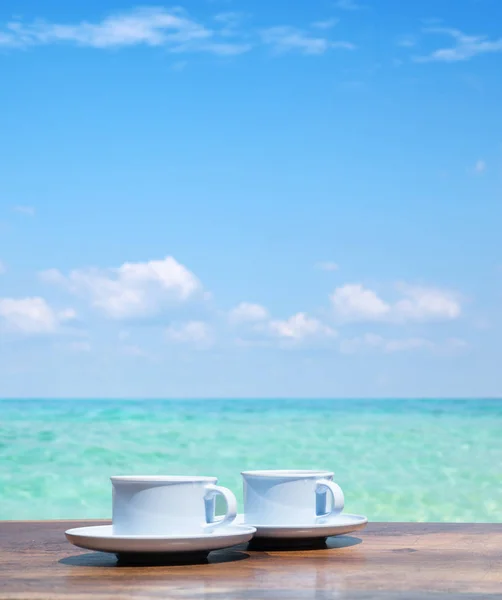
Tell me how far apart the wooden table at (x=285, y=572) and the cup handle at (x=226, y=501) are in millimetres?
45

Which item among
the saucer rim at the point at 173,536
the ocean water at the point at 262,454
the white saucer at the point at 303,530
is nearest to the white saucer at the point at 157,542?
the saucer rim at the point at 173,536

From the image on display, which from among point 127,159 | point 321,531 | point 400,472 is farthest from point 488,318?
point 321,531

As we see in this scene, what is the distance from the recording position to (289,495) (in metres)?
1.17

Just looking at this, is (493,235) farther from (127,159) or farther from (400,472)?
(400,472)

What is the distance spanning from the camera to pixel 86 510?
644cm

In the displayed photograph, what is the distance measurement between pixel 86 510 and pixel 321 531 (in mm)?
5498

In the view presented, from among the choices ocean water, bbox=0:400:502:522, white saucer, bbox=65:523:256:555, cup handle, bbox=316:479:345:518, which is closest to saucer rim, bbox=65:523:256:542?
white saucer, bbox=65:523:256:555

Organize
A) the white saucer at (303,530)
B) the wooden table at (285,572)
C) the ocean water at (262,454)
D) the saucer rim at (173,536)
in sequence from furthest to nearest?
1. the ocean water at (262,454)
2. the white saucer at (303,530)
3. the saucer rim at (173,536)
4. the wooden table at (285,572)

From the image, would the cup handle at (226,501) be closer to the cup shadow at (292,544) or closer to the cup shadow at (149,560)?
the cup shadow at (149,560)

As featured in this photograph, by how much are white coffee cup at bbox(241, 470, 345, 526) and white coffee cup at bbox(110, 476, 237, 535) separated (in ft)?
0.45

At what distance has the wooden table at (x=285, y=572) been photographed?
0.89m

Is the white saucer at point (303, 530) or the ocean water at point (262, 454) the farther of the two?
the ocean water at point (262, 454)

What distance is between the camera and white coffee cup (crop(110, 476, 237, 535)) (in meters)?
1.03

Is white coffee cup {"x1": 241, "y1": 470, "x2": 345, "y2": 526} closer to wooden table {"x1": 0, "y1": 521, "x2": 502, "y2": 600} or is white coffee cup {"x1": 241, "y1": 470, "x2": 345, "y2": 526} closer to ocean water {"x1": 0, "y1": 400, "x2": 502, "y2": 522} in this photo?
wooden table {"x1": 0, "y1": 521, "x2": 502, "y2": 600}
